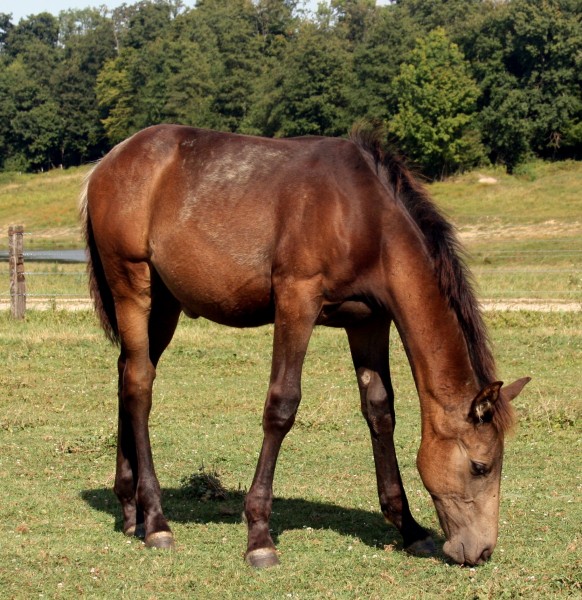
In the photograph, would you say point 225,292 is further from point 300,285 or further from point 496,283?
point 496,283

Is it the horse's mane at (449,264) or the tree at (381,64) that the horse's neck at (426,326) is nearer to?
the horse's mane at (449,264)

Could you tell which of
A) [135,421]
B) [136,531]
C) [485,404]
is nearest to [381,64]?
[135,421]

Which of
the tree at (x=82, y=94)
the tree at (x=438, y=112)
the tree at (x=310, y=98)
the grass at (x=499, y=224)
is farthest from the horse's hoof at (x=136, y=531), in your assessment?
the tree at (x=82, y=94)

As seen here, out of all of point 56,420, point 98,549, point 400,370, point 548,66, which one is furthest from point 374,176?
point 548,66

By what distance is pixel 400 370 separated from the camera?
11.8 m

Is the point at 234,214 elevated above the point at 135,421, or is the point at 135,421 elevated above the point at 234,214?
the point at 234,214

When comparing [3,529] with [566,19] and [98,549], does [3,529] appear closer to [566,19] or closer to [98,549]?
[98,549]

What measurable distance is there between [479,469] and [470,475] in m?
0.06

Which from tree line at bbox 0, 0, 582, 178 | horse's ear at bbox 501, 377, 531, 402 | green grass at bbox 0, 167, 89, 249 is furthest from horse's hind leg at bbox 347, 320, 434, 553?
tree line at bbox 0, 0, 582, 178

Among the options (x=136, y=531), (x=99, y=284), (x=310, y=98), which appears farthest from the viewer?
(x=310, y=98)

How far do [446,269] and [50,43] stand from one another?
143293 mm

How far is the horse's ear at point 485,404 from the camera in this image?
4.88 m

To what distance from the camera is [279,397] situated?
17.8 feet

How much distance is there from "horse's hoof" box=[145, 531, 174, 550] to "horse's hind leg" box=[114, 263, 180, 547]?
0.24 m
